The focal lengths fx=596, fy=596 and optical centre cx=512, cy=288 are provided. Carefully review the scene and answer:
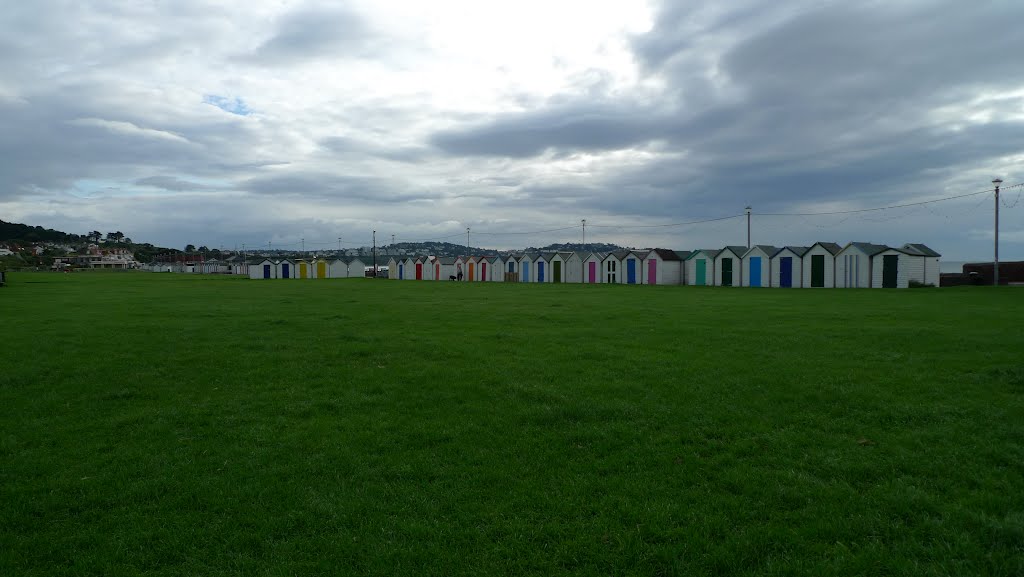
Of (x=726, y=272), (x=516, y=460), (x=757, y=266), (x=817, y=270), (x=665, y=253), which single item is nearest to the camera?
(x=516, y=460)

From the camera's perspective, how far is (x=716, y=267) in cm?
6100

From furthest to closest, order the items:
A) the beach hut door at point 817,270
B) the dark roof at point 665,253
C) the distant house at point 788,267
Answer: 1. the dark roof at point 665,253
2. the distant house at point 788,267
3. the beach hut door at point 817,270

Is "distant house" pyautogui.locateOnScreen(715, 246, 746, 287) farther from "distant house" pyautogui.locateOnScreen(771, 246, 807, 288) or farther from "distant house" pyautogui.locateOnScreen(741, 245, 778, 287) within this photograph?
"distant house" pyautogui.locateOnScreen(771, 246, 807, 288)

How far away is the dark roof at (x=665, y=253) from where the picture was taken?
65.4m

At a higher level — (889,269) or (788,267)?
(788,267)

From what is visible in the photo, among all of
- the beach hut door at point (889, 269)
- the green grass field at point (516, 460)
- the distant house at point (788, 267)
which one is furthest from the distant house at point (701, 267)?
the green grass field at point (516, 460)

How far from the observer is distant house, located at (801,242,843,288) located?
51.1 metres

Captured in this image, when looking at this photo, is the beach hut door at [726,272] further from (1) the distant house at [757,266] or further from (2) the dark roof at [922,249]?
(2) the dark roof at [922,249]

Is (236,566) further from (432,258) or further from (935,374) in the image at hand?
(432,258)

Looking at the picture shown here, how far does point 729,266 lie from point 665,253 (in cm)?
812

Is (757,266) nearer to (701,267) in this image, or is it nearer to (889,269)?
(701,267)

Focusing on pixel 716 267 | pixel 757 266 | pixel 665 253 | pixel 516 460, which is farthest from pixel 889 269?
pixel 516 460

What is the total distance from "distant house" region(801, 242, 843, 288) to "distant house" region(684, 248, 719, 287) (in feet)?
33.0

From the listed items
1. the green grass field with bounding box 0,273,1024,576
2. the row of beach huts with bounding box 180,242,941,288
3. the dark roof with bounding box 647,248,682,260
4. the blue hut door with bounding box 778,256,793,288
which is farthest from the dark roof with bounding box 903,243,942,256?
the green grass field with bounding box 0,273,1024,576
